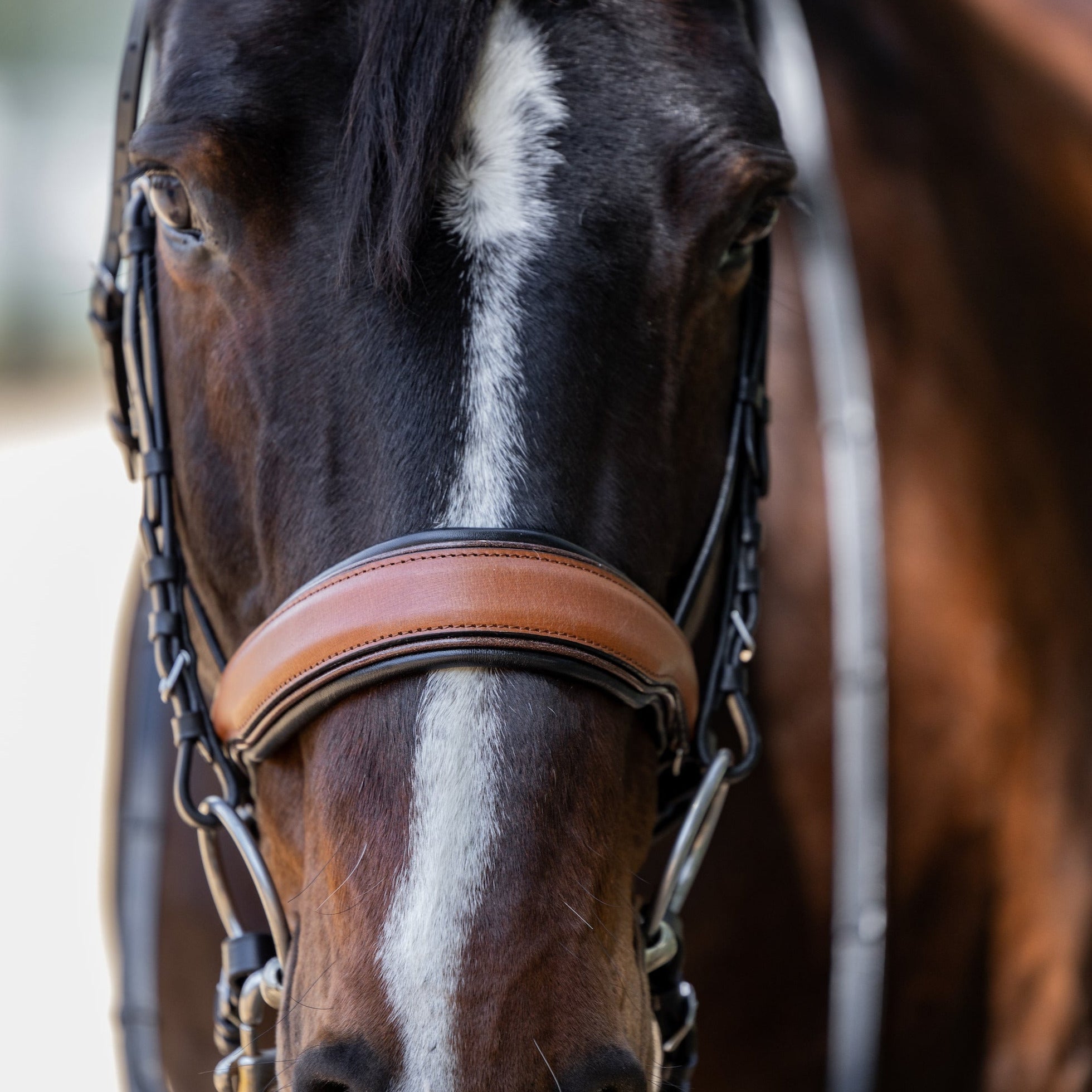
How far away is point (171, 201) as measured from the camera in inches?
45.6

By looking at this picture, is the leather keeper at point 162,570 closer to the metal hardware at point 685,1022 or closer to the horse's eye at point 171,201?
the horse's eye at point 171,201

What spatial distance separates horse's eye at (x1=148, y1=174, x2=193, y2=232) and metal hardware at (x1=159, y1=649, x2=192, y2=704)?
402 millimetres

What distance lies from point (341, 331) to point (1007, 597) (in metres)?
1.20

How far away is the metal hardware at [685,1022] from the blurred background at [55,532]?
0.96m

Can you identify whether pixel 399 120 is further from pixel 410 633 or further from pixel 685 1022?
pixel 685 1022

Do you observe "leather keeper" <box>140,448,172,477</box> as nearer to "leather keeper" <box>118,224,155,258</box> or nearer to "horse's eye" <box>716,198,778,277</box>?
"leather keeper" <box>118,224,155,258</box>

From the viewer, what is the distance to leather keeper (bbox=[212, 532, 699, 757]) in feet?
3.09

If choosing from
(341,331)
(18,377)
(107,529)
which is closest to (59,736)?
(107,529)

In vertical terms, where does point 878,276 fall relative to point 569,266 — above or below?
above

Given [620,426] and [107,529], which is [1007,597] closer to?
[620,426]

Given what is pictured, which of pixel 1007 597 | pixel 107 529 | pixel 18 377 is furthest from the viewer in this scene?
pixel 18 377

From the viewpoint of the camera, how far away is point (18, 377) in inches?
382

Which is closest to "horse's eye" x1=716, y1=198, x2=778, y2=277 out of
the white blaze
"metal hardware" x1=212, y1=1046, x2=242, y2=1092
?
the white blaze

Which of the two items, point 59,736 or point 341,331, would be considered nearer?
point 341,331
